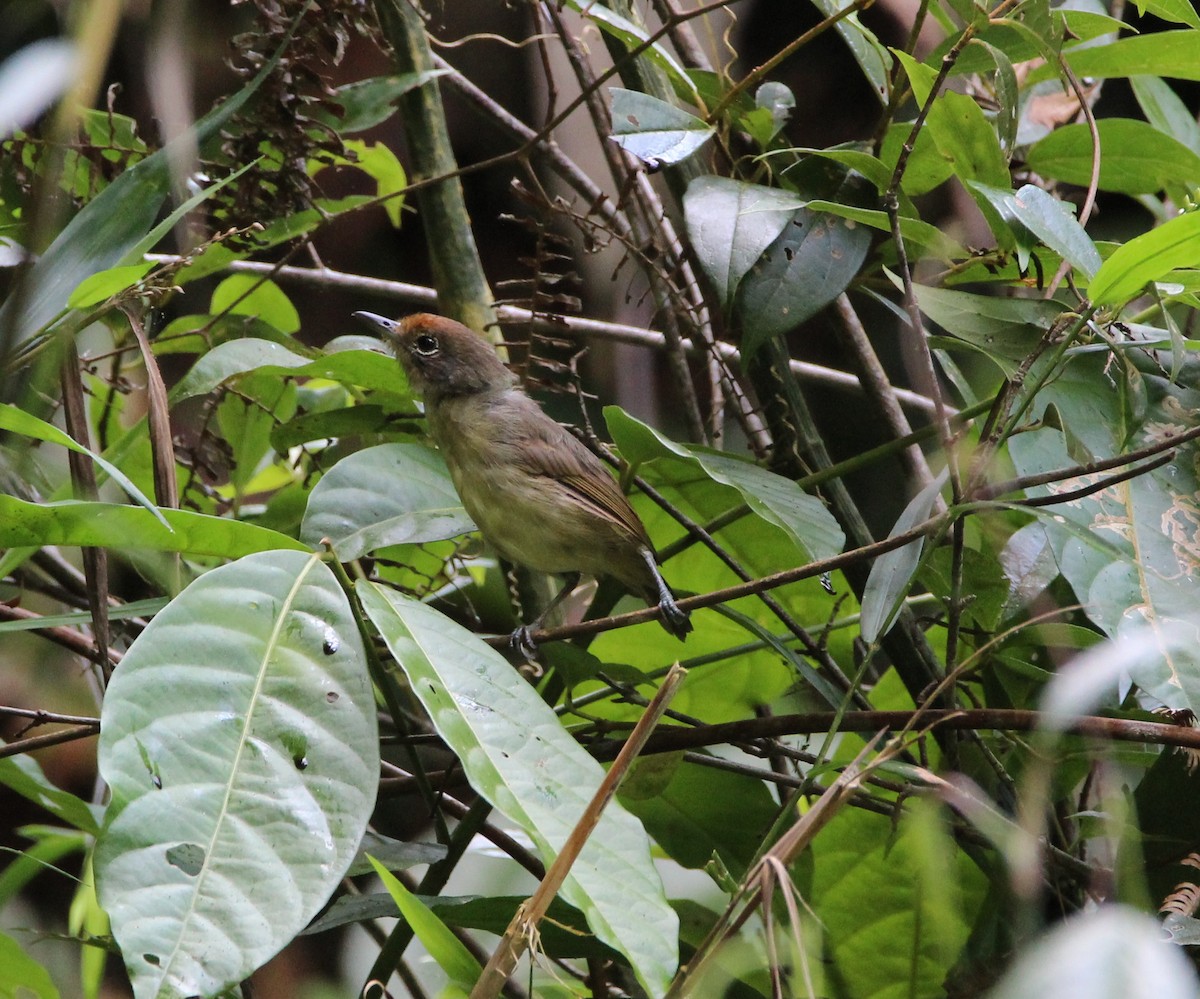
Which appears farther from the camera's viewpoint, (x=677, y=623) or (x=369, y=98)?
(x=369, y=98)

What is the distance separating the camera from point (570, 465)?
9.57 ft

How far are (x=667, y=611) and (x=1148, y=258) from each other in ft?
2.77

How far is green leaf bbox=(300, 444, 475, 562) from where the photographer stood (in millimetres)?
1752

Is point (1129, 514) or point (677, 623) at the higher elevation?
point (1129, 514)

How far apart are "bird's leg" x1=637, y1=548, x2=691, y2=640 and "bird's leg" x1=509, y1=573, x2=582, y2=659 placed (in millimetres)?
218

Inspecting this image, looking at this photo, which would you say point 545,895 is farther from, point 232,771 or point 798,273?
point 798,273

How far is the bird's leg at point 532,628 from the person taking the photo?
6.79ft

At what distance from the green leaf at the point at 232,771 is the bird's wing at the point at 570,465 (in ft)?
4.51

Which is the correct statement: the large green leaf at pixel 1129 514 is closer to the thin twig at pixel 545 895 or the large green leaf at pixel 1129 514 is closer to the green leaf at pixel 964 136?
the green leaf at pixel 964 136

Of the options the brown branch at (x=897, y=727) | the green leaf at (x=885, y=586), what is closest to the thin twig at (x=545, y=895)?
the brown branch at (x=897, y=727)

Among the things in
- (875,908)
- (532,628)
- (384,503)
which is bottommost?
(875,908)

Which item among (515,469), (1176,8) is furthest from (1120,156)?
(515,469)

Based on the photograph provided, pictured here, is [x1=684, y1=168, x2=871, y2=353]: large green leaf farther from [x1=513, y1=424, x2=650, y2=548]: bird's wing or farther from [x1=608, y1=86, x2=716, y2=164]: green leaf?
[x1=513, y1=424, x2=650, y2=548]: bird's wing

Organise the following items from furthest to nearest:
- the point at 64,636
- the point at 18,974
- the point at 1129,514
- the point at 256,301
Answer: the point at 256,301, the point at 64,636, the point at 1129,514, the point at 18,974
